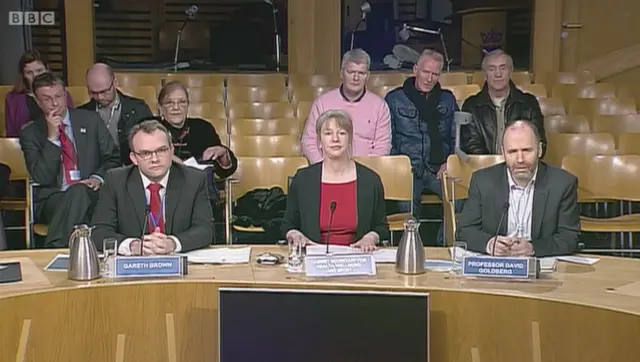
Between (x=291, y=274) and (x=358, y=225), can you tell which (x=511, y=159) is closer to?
(x=358, y=225)

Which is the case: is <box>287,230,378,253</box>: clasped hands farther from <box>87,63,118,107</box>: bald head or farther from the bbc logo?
the bbc logo

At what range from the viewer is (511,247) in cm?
243

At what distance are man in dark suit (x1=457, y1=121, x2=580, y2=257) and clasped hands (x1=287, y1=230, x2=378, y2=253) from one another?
0.93 ft

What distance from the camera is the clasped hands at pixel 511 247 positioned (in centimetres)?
241

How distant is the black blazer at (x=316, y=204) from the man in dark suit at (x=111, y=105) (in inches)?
76.7

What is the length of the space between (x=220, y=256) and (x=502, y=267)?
2.72 feet

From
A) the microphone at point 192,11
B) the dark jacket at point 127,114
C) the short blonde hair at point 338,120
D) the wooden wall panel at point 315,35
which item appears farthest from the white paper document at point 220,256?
the microphone at point 192,11

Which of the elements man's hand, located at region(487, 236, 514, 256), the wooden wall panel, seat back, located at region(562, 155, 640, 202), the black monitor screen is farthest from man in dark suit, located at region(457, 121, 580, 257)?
the wooden wall panel

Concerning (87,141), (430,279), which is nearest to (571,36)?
(87,141)

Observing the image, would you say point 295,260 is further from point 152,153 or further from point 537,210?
point 537,210

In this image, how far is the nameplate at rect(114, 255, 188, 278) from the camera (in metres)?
2.23

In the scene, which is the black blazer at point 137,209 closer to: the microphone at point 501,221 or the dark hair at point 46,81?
the microphone at point 501,221

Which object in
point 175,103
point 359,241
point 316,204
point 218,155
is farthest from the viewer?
point 218,155

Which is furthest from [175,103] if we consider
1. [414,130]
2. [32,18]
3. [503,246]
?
[32,18]
